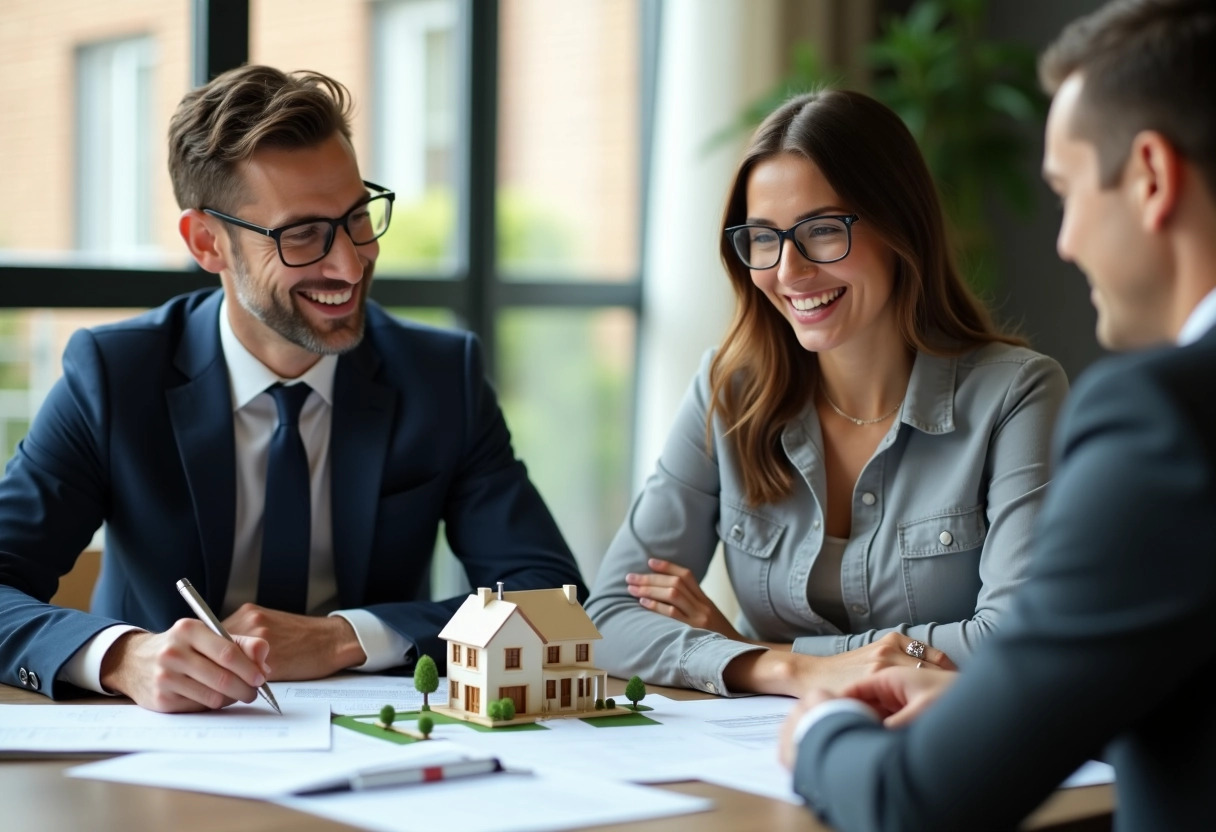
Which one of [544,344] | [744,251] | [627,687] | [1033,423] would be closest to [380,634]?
[627,687]

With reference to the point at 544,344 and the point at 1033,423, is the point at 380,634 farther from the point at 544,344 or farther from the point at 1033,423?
the point at 544,344

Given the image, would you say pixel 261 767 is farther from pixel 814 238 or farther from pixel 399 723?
pixel 814 238

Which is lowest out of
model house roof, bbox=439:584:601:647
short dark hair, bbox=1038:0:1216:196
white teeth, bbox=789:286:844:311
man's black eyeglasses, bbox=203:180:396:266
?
model house roof, bbox=439:584:601:647

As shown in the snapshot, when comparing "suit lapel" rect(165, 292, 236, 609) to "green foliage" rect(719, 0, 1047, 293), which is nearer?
"suit lapel" rect(165, 292, 236, 609)

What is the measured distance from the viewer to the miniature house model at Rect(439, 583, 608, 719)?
1.64 m

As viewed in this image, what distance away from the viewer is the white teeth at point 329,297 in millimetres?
2252

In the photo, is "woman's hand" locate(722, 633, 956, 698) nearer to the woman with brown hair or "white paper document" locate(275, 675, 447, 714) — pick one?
the woman with brown hair

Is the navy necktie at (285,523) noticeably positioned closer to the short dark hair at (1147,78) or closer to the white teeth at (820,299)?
the white teeth at (820,299)

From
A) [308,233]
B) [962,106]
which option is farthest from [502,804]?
[962,106]

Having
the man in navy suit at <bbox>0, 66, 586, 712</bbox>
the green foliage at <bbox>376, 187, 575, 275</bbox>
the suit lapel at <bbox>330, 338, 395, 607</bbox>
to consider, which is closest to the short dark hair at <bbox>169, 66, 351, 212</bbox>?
the man in navy suit at <bbox>0, 66, 586, 712</bbox>

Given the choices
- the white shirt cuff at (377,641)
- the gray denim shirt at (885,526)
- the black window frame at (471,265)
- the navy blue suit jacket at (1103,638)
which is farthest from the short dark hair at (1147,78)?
the black window frame at (471,265)

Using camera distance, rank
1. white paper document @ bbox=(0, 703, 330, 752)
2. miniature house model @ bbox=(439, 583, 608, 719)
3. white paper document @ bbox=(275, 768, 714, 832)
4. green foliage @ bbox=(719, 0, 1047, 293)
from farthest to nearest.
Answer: green foliage @ bbox=(719, 0, 1047, 293)
miniature house model @ bbox=(439, 583, 608, 719)
white paper document @ bbox=(0, 703, 330, 752)
white paper document @ bbox=(275, 768, 714, 832)

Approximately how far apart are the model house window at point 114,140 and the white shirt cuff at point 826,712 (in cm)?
308

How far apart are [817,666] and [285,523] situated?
2.98 feet
